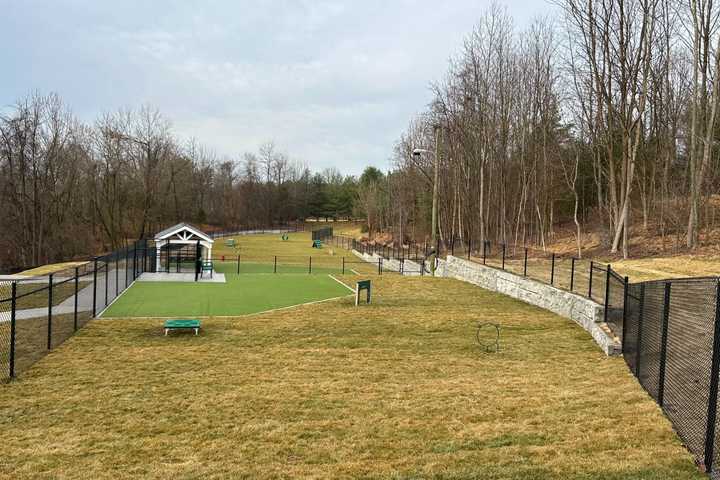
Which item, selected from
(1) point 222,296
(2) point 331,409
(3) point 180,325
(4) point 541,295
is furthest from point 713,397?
(1) point 222,296

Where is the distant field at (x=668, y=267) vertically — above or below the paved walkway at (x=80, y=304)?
above

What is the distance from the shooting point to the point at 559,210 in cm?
4503

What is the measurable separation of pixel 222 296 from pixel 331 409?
13686 millimetres

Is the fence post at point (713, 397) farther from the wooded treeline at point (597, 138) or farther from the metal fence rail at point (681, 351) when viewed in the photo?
the wooded treeline at point (597, 138)

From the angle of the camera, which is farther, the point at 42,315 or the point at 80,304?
the point at 80,304

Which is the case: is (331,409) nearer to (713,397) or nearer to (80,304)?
(713,397)

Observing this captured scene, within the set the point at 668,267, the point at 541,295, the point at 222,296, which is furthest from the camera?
the point at 222,296

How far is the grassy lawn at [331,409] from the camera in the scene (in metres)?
5.57

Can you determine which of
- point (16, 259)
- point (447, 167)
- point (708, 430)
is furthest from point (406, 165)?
point (708, 430)

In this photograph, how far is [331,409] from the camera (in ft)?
25.2

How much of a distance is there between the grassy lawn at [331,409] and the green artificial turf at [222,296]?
Answer: 3029 millimetres

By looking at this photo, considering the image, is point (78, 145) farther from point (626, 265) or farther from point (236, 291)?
point (626, 265)

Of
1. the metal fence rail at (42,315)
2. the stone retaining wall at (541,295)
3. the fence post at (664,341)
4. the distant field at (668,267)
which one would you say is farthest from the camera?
the distant field at (668,267)

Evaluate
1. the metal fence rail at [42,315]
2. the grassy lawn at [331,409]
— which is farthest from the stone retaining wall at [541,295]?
the metal fence rail at [42,315]
